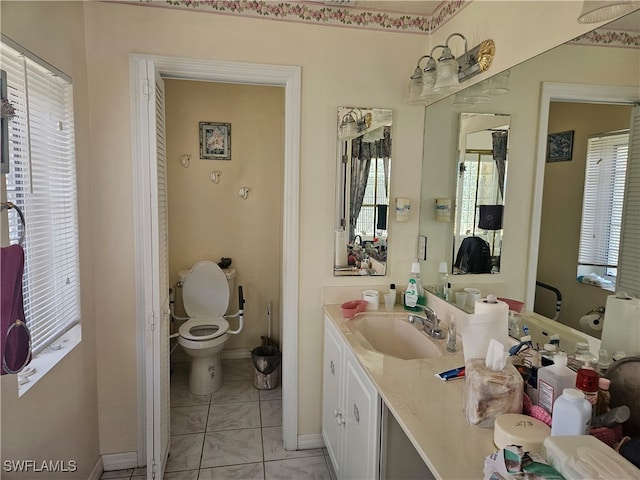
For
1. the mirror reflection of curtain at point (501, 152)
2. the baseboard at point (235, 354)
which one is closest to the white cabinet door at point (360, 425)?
the mirror reflection of curtain at point (501, 152)

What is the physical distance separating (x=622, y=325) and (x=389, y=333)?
45.7 inches

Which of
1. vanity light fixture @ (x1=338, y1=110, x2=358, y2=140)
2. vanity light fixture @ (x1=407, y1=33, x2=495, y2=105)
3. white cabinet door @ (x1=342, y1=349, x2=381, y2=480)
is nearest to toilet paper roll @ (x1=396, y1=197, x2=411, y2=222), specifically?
vanity light fixture @ (x1=338, y1=110, x2=358, y2=140)

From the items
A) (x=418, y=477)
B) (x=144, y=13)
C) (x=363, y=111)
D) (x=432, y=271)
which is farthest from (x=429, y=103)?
(x=418, y=477)

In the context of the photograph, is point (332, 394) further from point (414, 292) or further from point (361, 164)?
point (361, 164)

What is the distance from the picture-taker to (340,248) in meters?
2.30

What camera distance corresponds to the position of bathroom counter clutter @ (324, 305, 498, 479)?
99 cm

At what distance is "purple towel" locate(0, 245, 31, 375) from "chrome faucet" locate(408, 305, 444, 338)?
5.33 ft

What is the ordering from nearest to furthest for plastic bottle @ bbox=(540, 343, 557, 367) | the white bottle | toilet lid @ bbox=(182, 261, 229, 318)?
1. the white bottle
2. plastic bottle @ bbox=(540, 343, 557, 367)
3. toilet lid @ bbox=(182, 261, 229, 318)

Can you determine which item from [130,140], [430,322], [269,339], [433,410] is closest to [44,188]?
[130,140]

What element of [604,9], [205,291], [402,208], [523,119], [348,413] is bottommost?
[348,413]

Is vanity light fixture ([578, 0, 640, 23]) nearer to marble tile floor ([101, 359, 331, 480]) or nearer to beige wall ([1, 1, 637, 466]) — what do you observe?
beige wall ([1, 1, 637, 466])

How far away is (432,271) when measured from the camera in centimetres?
225

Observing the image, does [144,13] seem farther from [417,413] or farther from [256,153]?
[417,413]

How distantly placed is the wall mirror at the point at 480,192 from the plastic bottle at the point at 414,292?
0.26 m
